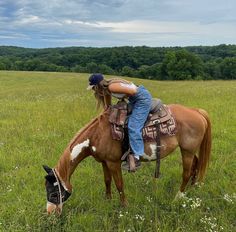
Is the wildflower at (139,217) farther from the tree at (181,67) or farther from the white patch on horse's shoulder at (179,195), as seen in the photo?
the tree at (181,67)

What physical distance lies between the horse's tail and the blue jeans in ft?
4.07

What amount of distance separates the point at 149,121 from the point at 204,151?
1.32 metres

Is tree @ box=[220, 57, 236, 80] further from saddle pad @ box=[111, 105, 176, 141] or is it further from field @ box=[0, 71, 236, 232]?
saddle pad @ box=[111, 105, 176, 141]

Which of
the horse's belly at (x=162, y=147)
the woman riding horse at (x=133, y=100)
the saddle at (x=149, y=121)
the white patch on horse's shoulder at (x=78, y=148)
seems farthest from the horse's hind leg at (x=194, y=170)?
the white patch on horse's shoulder at (x=78, y=148)

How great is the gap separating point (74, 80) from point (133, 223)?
33771 mm

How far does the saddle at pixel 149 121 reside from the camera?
5.05 metres

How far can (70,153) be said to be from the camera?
16.2 ft

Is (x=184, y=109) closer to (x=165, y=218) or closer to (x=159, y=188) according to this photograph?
(x=159, y=188)

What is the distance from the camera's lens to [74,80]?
37688 millimetres

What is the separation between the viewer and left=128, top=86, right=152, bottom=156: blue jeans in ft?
16.4

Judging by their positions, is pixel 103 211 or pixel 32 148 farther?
pixel 32 148

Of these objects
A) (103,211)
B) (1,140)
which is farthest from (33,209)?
(1,140)

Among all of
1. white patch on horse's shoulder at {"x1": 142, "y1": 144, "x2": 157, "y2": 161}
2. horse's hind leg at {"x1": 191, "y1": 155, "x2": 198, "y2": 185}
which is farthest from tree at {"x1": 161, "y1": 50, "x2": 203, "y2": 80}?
white patch on horse's shoulder at {"x1": 142, "y1": 144, "x2": 157, "y2": 161}

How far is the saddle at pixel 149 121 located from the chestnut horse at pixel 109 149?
0.10 meters
